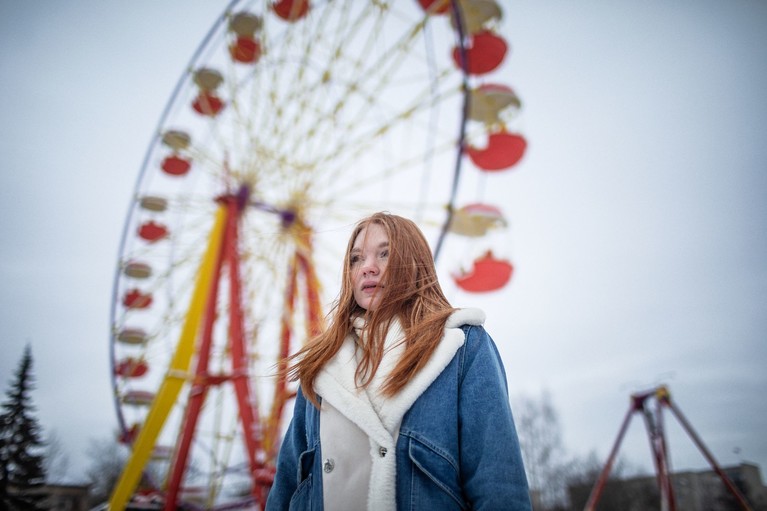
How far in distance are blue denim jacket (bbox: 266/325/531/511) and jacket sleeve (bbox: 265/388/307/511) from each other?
0.50 ft

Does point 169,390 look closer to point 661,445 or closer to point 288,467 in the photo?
point 288,467

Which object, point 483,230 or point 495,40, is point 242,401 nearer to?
point 483,230

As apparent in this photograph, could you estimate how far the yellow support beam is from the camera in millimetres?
5719

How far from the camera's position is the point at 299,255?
7.83 meters

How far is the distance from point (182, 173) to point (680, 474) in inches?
1265

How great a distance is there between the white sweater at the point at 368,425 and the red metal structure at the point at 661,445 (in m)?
13.3

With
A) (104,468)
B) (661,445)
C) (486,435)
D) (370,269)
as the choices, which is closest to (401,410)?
(486,435)

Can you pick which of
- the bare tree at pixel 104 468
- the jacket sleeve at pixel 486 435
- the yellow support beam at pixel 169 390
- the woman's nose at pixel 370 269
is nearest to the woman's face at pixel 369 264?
the woman's nose at pixel 370 269

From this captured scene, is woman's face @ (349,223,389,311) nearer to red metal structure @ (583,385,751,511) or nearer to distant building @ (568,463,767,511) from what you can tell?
red metal structure @ (583,385,751,511)

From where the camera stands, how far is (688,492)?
25.0 metres

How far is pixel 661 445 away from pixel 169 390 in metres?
12.6

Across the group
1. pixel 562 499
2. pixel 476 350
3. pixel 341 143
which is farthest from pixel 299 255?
pixel 562 499

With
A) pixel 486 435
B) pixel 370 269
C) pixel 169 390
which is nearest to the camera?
pixel 486 435

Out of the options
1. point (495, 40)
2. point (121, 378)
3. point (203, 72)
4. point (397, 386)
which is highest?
point (203, 72)
